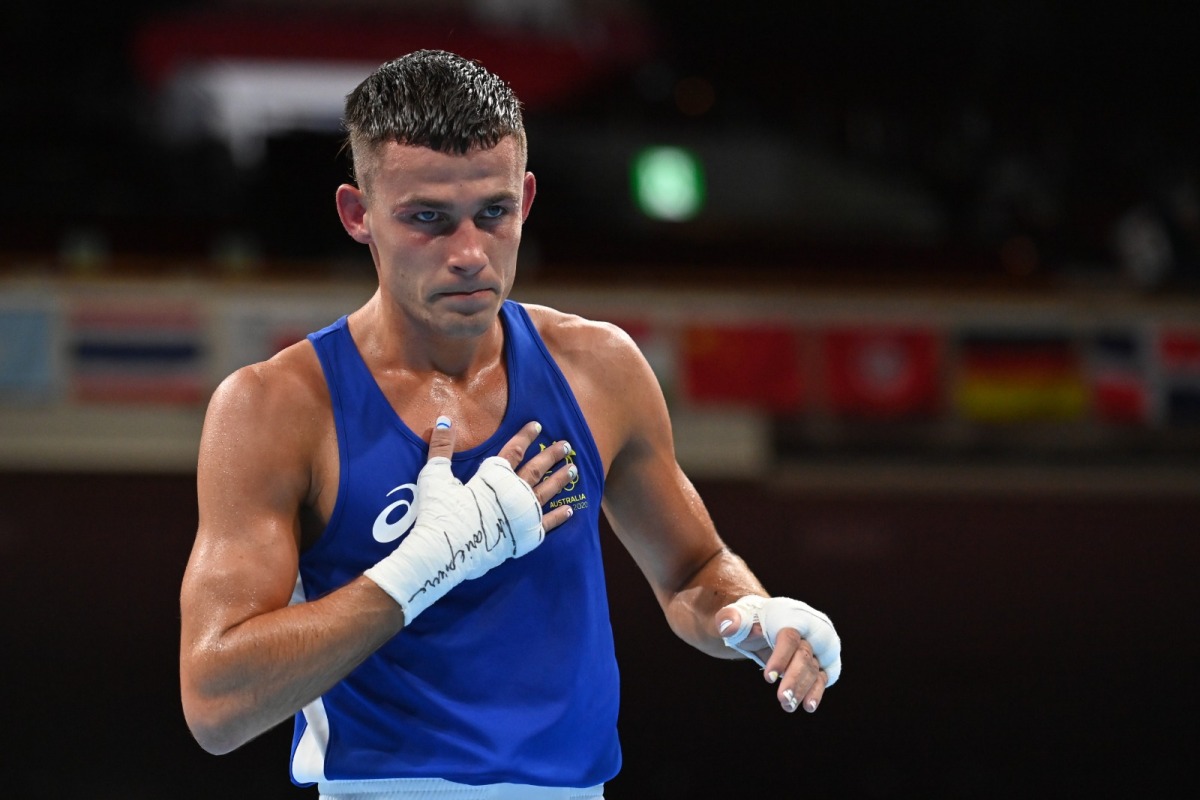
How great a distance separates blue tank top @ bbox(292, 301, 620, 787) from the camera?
224 centimetres

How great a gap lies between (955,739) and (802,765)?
0.85 metres

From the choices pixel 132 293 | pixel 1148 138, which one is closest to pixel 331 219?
pixel 132 293

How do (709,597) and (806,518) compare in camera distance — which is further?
A: (806,518)

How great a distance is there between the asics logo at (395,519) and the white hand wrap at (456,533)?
2 centimetres

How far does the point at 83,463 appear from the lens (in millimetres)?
6727

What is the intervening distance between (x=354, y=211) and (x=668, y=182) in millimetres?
8090

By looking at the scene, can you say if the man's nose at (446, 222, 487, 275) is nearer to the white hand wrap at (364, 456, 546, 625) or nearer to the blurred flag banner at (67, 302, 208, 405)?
the white hand wrap at (364, 456, 546, 625)

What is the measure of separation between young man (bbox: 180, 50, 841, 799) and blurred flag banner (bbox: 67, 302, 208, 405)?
448 cm

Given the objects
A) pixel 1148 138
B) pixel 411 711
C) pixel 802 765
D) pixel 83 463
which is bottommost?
pixel 802 765

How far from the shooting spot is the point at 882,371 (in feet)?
23.3

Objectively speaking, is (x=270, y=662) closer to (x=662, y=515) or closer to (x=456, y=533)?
(x=456, y=533)

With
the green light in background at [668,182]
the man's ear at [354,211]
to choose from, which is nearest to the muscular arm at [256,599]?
the man's ear at [354,211]

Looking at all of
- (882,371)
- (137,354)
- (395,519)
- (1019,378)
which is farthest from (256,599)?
(1019,378)

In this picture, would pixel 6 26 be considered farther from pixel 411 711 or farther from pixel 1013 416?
pixel 411 711
